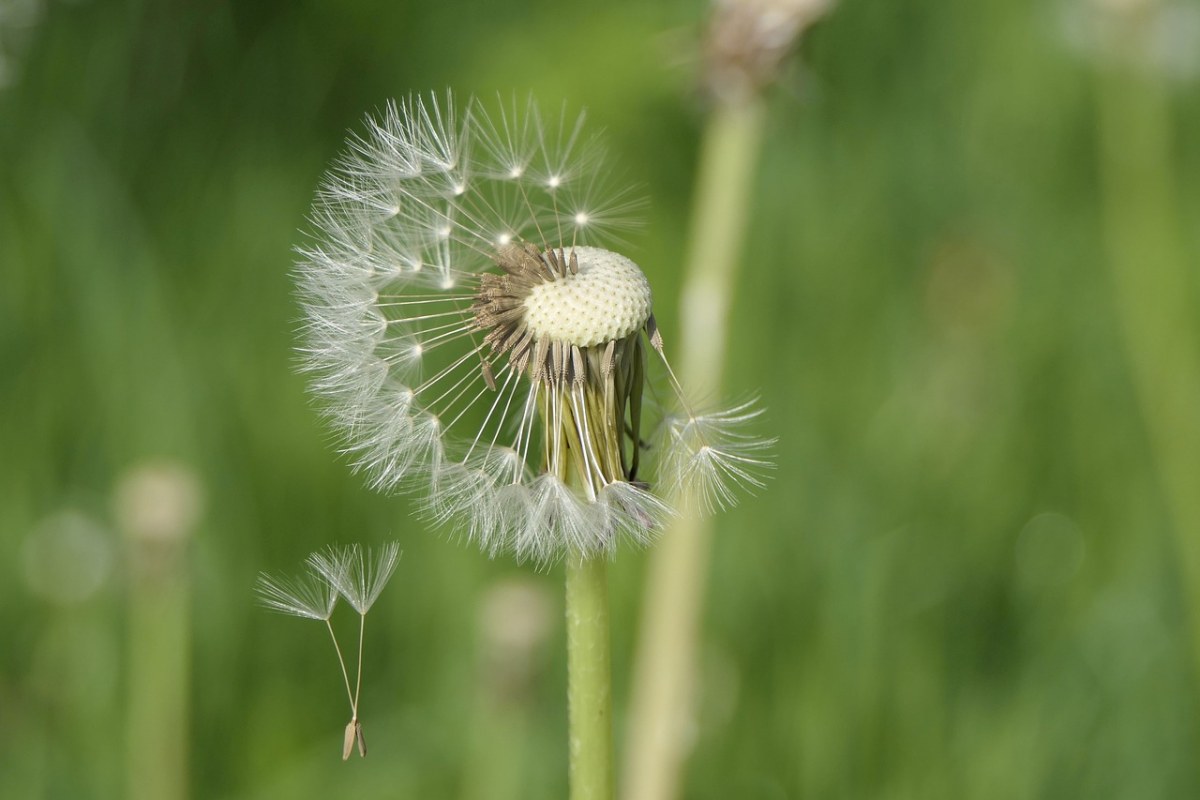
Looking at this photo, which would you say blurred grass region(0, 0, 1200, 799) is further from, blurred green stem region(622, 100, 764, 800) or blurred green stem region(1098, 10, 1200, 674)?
blurred green stem region(622, 100, 764, 800)

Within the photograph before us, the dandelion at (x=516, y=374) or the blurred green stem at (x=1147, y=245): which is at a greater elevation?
the blurred green stem at (x=1147, y=245)

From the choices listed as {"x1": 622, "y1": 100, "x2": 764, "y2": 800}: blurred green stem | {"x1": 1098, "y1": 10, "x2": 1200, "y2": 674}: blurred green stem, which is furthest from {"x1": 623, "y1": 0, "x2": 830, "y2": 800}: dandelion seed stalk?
{"x1": 1098, "y1": 10, "x2": 1200, "y2": 674}: blurred green stem

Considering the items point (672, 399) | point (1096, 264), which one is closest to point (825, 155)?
point (1096, 264)

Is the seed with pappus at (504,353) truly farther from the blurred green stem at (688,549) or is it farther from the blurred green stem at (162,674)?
the blurred green stem at (162,674)

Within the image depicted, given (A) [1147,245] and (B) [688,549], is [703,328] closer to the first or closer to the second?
(B) [688,549]

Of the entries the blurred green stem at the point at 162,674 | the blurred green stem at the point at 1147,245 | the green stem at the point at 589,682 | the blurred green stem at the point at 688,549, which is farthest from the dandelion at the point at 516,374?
the blurred green stem at the point at 1147,245
